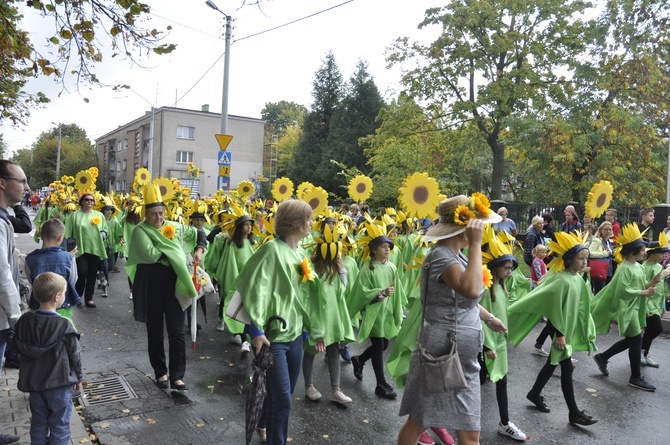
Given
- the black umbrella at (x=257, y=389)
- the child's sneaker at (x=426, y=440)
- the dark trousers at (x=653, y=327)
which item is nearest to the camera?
the black umbrella at (x=257, y=389)

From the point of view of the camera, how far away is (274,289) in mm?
3666

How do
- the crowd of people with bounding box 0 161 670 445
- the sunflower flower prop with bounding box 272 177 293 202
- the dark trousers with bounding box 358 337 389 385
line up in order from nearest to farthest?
1. the crowd of people with bounding box 0 161 670 445
2. the dark trousers with bounding box 358 337 389 385
3. the sunflower flower prop with bounding box 272 177 293 202

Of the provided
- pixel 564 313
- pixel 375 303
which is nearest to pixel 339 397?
pixel 375 303

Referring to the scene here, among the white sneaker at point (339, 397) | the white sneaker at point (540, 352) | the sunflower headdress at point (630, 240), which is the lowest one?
the white sneaker at point (339, 397)

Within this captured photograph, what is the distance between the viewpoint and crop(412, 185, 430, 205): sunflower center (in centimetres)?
777

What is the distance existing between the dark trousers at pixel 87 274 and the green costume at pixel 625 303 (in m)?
7.65

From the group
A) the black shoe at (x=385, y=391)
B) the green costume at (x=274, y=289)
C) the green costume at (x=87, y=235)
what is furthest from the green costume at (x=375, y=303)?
the green costume at (x=87, y=235)

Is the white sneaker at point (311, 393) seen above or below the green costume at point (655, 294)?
below

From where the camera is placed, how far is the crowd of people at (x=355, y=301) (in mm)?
3158

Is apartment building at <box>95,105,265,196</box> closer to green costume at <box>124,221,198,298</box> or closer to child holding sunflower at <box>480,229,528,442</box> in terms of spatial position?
green costume at <box>124,221,198,298</box>

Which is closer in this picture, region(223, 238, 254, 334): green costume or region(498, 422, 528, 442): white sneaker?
region(498, 422, 528, 442): white sneaker

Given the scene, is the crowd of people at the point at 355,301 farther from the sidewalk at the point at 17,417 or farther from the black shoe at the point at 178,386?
the sidewalk at the point at 17,417

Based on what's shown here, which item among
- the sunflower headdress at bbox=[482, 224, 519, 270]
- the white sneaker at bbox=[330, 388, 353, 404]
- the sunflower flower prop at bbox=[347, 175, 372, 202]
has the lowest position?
the white sneaker at bbox=[330, 388, 353, 404]

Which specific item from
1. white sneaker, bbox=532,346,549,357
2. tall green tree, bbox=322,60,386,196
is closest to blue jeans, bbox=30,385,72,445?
white sneaker, bbox=532,346,549,357
